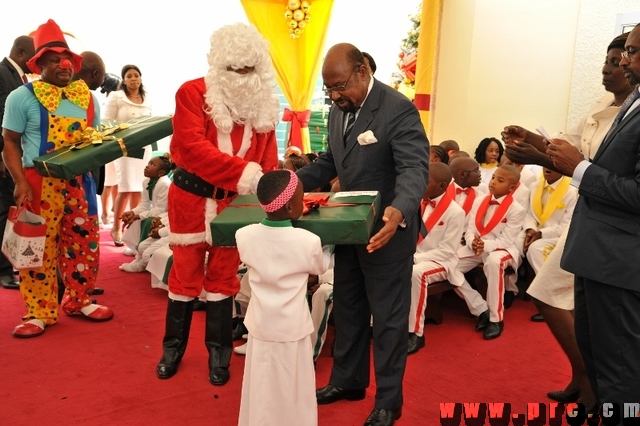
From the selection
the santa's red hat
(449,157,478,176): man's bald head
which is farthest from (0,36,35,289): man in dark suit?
(449,157,478,176): man's bald head

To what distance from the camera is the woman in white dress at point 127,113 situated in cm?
697

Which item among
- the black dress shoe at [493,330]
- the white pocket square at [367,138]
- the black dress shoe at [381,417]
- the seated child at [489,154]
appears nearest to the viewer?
the white pocket square at [367,138]

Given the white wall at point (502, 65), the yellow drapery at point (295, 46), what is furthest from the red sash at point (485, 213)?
the yellow drapery at point (295, 46)

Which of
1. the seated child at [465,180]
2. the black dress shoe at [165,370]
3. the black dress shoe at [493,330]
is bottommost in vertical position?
the black dress shoe at [493,330]

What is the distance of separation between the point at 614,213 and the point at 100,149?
290 centimetres

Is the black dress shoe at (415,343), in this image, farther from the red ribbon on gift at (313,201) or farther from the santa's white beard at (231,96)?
the santa's white beard at (231,96)

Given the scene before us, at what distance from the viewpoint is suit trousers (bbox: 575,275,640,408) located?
2.36 meters

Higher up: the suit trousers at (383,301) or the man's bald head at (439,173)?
the man's bald head at (439,173)

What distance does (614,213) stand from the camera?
2357mm

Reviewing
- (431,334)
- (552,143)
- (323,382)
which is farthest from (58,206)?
(552,143)

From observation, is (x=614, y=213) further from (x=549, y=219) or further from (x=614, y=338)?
(x=549, y=219)

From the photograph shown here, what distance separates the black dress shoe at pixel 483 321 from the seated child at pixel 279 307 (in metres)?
2.22

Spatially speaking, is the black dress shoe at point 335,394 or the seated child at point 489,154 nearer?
the black dress shoe at point 335,394

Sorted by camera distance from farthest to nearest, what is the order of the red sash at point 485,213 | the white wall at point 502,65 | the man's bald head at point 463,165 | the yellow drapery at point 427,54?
the yellow drapery at point 427,54, the white wall at point 502,65, the man's bald head at point 463,165, the red sash at point 485,213
